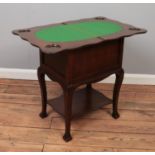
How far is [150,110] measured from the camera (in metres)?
2.29

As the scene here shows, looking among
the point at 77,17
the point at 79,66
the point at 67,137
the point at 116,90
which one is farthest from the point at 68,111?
the point at 77,17

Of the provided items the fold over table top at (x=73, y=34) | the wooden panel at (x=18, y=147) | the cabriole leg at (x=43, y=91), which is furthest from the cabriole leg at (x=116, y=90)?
the wooden panel at (x=18, y=147)

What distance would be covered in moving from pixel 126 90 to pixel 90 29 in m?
0.90

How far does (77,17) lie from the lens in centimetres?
248

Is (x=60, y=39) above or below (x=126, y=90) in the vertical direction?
above

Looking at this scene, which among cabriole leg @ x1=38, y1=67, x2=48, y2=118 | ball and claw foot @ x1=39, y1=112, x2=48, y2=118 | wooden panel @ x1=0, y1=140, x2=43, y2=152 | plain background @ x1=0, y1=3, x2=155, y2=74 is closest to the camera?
wooden panel @ x1=0, y1=140, x2=43, y2=152

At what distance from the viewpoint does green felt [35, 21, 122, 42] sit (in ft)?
5.67

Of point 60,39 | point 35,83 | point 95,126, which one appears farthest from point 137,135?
point 35,83

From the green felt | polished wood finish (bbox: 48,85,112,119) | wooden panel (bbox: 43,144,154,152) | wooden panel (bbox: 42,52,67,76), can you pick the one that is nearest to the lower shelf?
polished wood finish (bbox: 48,85,112,119)

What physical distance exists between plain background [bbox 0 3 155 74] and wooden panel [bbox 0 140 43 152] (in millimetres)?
971

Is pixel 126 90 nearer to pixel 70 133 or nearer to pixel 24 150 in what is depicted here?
pixel 70 133

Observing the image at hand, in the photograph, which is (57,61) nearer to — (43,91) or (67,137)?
(43,91)

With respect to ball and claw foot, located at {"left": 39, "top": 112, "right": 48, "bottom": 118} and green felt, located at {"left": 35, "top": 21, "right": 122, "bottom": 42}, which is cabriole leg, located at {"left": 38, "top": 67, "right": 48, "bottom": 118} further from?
green felt, located at {"left": 35, "top": 21, "right": 122, "bottom": 42}

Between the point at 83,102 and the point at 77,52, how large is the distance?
1.95 feet
